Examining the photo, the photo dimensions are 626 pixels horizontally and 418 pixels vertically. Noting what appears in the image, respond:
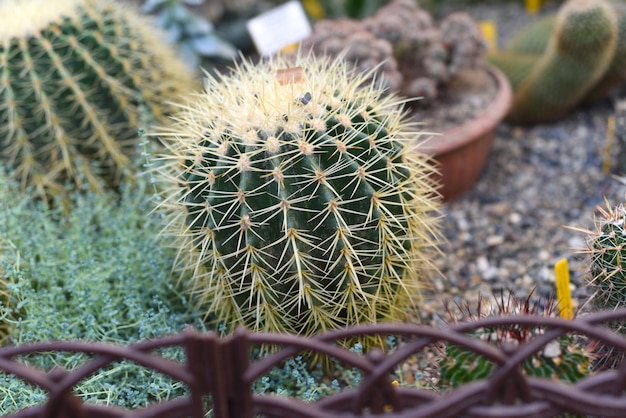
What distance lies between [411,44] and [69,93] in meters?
1.24

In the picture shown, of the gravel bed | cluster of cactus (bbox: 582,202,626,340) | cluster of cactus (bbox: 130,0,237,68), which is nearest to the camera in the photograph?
cluster of cactus (bbox: 582,202,626,340)

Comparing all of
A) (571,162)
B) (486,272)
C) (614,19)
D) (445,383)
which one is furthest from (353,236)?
(614,19)

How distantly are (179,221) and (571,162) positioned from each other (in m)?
1.68

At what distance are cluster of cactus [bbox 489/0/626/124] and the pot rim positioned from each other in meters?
0.33

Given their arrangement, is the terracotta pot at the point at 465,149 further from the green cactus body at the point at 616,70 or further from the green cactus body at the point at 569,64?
the green cactus body at the point at 616,70

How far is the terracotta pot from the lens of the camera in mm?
2301

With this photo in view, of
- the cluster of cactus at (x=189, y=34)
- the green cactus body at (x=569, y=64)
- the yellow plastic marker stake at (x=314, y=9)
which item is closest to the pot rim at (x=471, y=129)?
the green cactus body at (x=569, y=64)

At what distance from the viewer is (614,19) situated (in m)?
2.66

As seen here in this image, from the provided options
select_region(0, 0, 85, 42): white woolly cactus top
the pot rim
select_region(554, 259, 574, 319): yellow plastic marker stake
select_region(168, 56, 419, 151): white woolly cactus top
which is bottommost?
select_region(554, 259, 574, 319): yellow plastic marker stake

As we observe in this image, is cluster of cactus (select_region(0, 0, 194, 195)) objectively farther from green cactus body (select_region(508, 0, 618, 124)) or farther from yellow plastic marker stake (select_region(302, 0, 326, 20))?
yellow plastic marker stake (select_region(302, 0, 326, 20))

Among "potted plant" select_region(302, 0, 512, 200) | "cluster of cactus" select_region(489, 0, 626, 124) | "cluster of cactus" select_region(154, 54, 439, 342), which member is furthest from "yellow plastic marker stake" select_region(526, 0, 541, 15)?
"cluster of cactus" select_region(154, 54, 439, 342)

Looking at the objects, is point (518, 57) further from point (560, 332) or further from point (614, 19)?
point (560, 332)

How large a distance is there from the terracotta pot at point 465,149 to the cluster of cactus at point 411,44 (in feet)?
0.63

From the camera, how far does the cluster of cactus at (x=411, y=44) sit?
231cm
